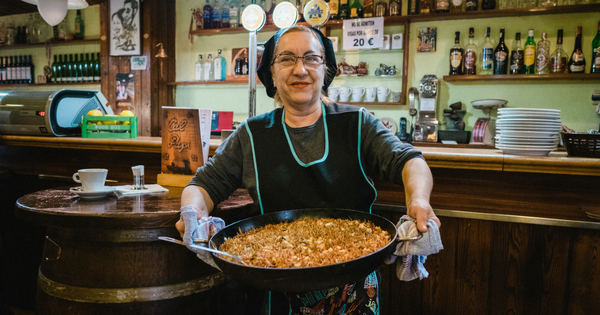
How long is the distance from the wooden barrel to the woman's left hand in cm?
71

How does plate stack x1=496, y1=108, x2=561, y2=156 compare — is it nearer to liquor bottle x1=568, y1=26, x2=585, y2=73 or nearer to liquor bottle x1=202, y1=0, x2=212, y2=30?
liquor bottle x1=568, y1=26, x2=585, y2=73

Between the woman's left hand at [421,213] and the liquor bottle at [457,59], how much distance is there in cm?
305

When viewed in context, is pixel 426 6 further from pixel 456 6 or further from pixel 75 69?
pixel 75 69

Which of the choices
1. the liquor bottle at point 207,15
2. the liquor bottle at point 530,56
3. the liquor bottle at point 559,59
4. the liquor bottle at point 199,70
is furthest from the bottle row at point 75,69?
the liquor bottle at point 559,59

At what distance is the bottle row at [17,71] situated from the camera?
543 centimetres

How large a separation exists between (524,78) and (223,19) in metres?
3.16

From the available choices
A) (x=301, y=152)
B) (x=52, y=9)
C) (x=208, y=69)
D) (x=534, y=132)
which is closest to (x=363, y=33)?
(x=208, y=69)

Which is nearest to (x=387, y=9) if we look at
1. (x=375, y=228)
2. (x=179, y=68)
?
(x=179, y=68)

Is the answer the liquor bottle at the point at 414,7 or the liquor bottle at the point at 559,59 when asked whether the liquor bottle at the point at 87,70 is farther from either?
the liquor bottle at the point at 559,59

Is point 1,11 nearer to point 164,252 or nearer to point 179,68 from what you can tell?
point 179,68

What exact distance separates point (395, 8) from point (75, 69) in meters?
4.21

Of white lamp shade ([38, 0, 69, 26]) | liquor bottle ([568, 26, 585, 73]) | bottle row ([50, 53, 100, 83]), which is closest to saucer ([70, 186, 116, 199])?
white lamp shade ([38, 0, 69, 26])

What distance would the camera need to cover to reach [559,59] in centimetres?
341

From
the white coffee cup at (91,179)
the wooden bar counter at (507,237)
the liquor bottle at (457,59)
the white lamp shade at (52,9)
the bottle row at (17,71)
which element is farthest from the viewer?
the bottle row at (17,71)
